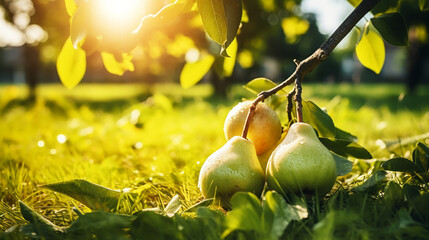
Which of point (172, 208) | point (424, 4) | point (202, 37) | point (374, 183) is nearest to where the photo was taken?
point (172, 208)

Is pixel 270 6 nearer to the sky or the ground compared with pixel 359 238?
nearer to the sky

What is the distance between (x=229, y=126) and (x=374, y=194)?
573 mm

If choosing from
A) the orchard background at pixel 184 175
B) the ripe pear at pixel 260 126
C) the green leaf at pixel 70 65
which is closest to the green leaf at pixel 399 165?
the orchard background at pixel 184 175

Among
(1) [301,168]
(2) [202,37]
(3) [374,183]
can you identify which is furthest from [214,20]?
(2) [202,37]

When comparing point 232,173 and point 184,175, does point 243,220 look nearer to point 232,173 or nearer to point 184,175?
point 232,173

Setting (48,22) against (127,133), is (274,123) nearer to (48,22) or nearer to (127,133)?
(127,133)

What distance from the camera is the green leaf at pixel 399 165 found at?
1.33m

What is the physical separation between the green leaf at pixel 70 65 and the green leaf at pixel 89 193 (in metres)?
0.40

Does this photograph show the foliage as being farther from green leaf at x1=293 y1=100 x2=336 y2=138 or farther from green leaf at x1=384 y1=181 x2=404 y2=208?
green leaf at x1=384 y1=181 x2=404 y2=208

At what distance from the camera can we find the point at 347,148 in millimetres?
1341

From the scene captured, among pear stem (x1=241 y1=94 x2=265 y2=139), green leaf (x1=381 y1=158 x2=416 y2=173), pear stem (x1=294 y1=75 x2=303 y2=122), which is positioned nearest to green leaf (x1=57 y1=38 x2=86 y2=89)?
pear stem (x1=241 y1=94 x2=265 y2=139)

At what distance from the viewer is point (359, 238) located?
1.00 meters

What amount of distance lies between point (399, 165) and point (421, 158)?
0.28 ft

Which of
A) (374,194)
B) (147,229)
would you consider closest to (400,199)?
(374,194)
